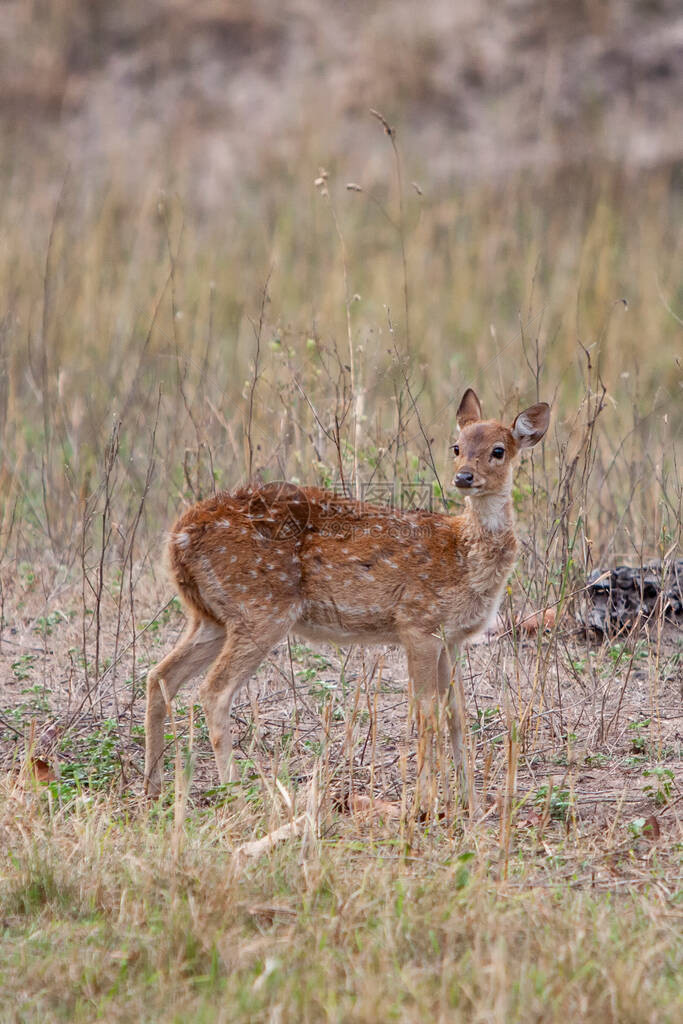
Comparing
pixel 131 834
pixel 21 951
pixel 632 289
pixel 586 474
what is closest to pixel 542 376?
pixel 632 289

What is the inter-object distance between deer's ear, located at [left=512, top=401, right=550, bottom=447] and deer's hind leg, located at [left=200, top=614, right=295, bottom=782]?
3.78 feet

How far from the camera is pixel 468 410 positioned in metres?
6.04

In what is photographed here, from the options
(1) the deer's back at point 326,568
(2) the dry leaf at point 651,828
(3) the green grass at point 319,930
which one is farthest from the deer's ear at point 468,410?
(3) the green grass at point 319,930

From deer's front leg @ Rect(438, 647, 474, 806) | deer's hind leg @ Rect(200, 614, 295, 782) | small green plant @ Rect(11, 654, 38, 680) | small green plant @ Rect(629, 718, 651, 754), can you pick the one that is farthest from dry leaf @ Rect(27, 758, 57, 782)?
small green plant @ Rect(629, 718, 651, 754)

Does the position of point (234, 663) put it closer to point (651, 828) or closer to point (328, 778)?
point (328, 778)

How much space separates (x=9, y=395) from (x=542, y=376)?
4464 mm

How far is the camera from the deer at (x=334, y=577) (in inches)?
217

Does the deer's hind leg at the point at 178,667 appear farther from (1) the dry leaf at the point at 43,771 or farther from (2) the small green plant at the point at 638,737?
(2) the small green plant at the point at 638,737

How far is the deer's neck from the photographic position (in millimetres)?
5734

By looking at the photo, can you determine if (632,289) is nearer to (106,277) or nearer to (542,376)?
(542,376)

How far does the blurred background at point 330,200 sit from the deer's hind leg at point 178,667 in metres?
2.46

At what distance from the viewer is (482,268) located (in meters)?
14.0

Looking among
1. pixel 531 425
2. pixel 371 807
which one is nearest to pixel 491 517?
pixel 531 425

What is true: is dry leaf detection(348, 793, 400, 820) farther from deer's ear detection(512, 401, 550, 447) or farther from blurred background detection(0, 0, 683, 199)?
blurred background detection(0, 0, 683, 199)
